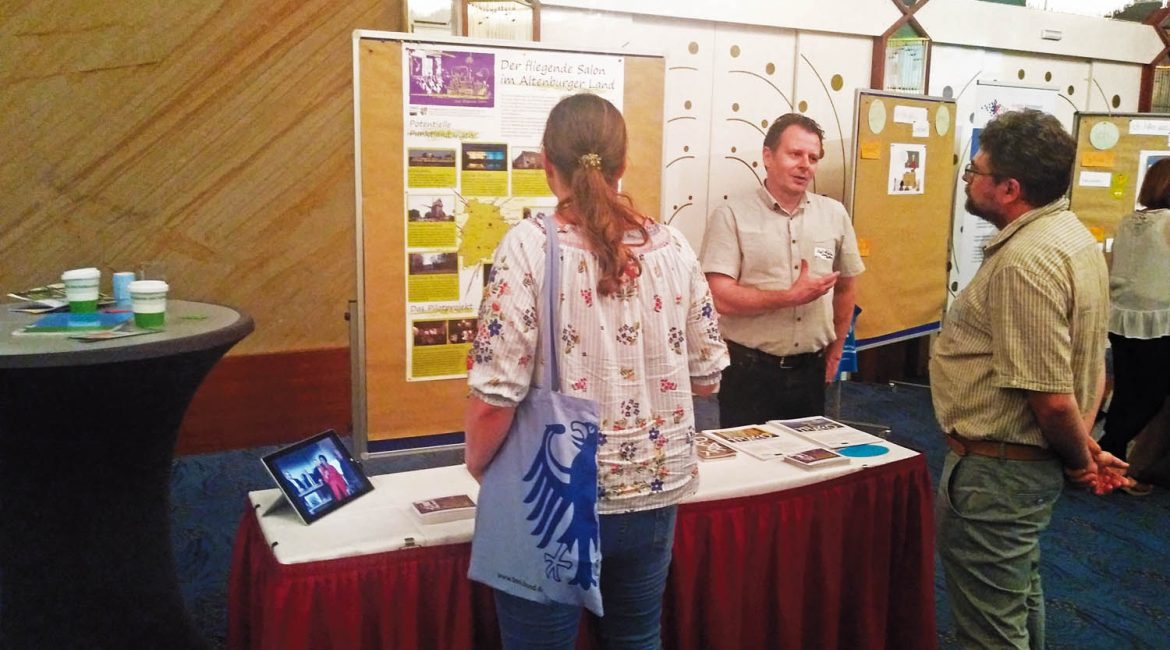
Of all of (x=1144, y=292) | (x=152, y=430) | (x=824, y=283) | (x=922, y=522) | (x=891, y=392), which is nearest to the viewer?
(x=152, y=430)

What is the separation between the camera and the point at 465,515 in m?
1.66

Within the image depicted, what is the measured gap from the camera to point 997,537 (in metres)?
1.73

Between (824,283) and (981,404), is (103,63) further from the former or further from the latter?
(981,404)

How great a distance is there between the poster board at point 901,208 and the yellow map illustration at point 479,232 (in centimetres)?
212

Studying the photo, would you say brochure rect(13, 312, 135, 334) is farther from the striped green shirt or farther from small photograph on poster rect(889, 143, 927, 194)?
small photograph on poster rect(889, 143, 927, 194)

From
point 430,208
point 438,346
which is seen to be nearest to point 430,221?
point 430,208

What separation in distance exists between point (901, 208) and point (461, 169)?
8.82 feet

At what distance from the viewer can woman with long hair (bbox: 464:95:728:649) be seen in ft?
4.15

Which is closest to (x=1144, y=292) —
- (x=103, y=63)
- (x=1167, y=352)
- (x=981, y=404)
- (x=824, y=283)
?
(x=1167, y=352)

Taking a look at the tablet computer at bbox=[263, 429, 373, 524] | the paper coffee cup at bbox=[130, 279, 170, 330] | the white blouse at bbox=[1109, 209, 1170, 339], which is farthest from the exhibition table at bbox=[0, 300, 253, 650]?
the white blouse at bbox=[1109, 209, 1170, 339]

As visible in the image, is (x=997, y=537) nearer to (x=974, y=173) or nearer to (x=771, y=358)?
(x=974, y=173)

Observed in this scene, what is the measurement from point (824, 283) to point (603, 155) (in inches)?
57.6

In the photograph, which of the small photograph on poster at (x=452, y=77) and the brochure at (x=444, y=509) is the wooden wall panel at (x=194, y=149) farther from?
the brochure at (x=444, y=509)

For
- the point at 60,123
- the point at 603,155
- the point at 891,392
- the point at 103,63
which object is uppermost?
the point at 103,63
